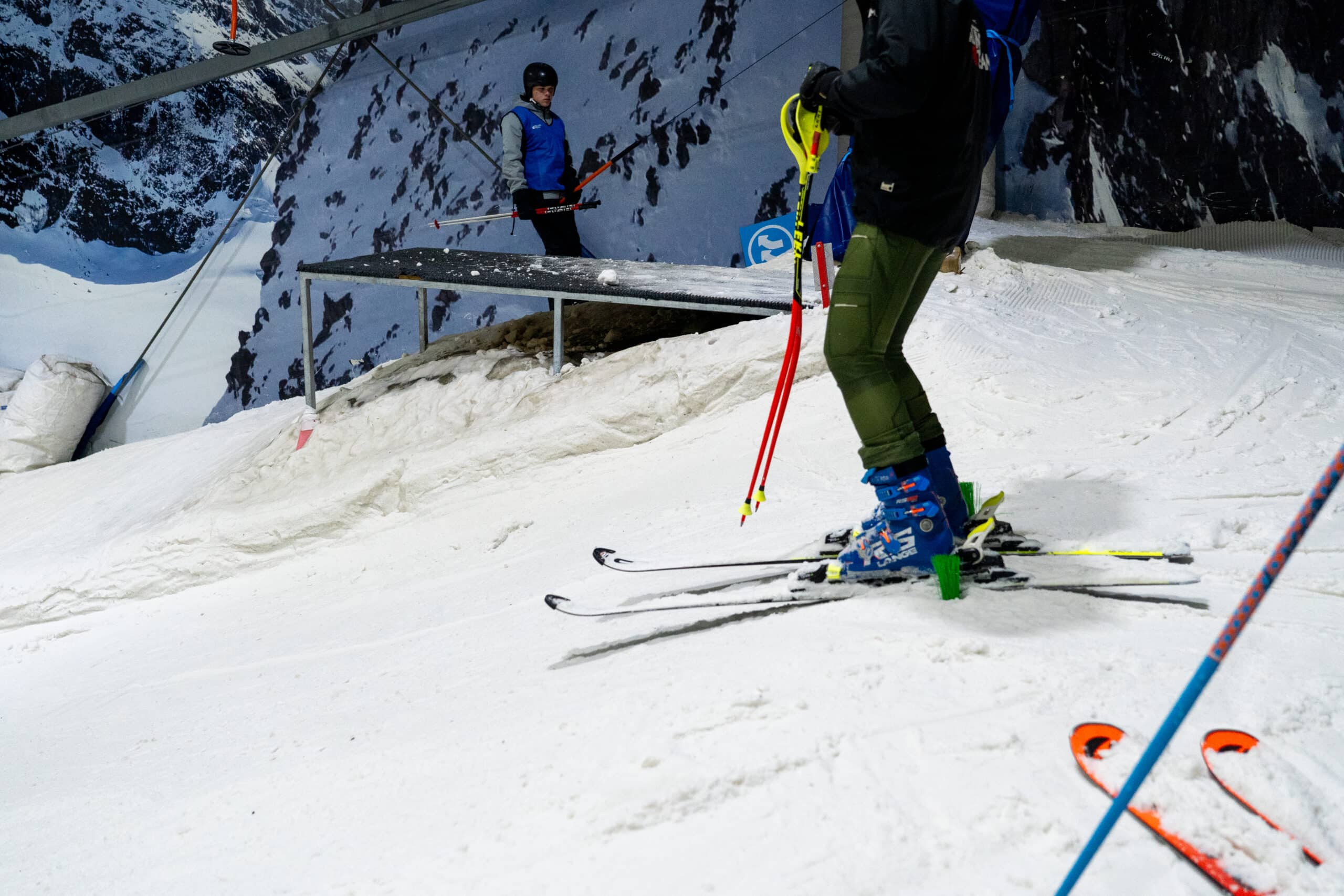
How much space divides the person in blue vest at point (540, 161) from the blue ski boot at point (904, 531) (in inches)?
152

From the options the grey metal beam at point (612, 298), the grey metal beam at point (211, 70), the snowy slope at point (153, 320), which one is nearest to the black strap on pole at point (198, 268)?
the snowy slope at point (153, 320)

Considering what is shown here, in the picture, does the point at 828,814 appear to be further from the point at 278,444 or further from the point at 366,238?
the point at 366,238

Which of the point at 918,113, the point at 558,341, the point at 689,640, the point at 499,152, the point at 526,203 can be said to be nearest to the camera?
the point at 918,113

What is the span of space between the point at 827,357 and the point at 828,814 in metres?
0.86

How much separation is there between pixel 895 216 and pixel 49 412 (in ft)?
21.8

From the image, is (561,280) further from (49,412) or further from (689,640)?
(49,412)

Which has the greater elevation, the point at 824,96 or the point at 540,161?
the point at 540,161

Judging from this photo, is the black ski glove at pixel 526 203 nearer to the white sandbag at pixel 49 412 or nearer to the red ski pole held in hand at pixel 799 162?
the red ski pole held in hand at pixel 799 162

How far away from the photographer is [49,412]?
20.4 ft

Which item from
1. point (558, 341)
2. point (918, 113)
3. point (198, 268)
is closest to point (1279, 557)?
point (918, 113)

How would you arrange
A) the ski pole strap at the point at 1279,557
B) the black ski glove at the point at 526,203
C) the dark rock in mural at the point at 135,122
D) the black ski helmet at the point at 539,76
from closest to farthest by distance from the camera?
Result: the ski pole strap at the point at 1279,557
the black ski helmet at the point at 539,76
the black ski glove at the point at 526,203
the dark rock in mural at the point at 135,122

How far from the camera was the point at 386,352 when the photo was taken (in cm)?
646

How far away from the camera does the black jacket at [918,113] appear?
1437mm

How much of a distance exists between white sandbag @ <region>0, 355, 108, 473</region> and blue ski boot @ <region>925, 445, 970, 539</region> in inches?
253
